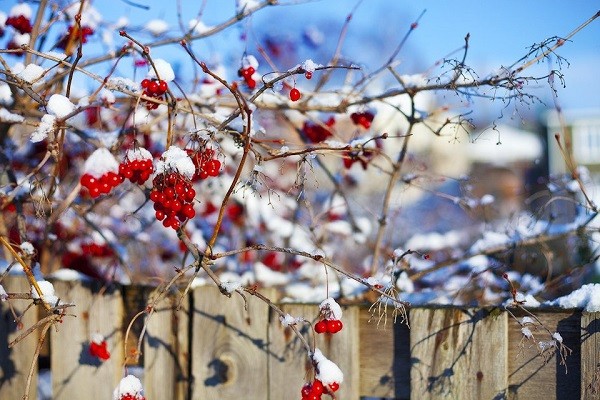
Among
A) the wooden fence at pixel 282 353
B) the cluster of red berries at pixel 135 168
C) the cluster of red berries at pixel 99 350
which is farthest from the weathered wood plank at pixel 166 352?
the cluster of red berries at pixel 135 168

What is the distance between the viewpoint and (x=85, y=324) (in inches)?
94.3

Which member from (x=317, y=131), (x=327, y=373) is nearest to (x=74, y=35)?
(x=317, y=131)

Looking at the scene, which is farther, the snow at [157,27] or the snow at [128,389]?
the snow at [157,27]

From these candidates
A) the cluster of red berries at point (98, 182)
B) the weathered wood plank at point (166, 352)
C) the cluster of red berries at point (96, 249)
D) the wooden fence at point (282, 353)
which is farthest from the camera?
the cluster of red berries at point (96, 249)

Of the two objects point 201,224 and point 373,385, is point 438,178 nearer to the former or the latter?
point 373,385

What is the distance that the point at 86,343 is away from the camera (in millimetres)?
2404

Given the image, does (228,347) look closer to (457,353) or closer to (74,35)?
(457,353)

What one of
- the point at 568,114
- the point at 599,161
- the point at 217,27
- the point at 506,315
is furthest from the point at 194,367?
the point at 599,161

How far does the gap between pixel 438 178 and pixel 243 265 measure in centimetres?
182

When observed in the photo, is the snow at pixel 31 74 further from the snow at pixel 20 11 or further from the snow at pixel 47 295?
the snow at pixel 20 11

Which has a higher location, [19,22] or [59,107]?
[19,22]

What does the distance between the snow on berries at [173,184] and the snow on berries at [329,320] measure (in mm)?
441

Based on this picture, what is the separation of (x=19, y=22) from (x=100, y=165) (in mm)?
1280

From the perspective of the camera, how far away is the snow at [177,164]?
5.14ft
